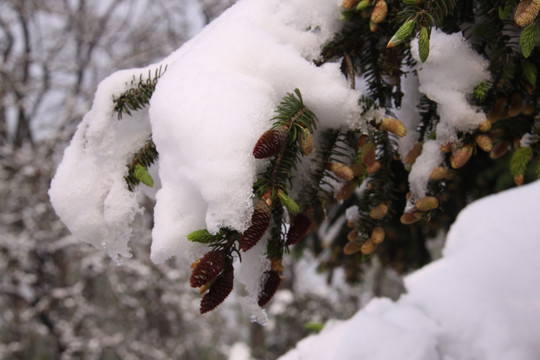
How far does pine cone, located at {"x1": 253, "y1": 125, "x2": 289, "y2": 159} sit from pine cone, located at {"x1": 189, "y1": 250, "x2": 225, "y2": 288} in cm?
17

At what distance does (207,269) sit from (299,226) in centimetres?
23

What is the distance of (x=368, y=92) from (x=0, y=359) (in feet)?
20.9

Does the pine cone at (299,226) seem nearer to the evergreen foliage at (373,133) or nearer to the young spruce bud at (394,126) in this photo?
the evergreen foliage at (373,133)

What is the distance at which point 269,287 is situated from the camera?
2.35ft

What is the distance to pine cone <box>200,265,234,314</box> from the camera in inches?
24.5

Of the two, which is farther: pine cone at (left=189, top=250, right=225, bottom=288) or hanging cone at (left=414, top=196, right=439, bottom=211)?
hanging cone at (left=414, top=196, right=439, bottom=211)

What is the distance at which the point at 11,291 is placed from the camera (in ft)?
16.9

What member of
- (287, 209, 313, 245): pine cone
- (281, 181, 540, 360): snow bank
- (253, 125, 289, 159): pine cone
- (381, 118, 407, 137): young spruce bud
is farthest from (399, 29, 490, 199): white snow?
(281, 181, 540, 360): snow bank

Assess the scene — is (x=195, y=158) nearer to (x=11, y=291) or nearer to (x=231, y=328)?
(x=11, y=291)

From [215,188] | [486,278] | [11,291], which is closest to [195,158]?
[215,188]

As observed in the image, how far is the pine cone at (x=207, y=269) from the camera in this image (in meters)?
0.58

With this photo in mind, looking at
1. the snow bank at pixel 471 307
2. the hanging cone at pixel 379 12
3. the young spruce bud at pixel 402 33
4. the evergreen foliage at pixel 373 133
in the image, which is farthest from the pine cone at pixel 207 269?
the snow bank at pixel 471 307

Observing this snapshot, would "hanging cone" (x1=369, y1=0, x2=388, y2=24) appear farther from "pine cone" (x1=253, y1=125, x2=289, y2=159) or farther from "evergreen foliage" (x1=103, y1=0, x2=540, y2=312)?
"pine cone" (x1=253, y1=125, x2=289, y2=159)

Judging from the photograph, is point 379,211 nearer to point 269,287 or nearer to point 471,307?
point 269,287
